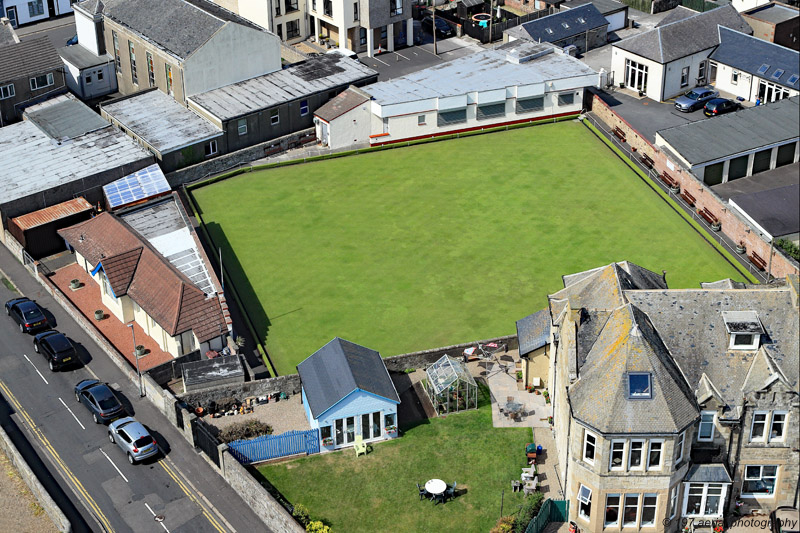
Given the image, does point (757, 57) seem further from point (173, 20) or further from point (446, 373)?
point (173, 20)

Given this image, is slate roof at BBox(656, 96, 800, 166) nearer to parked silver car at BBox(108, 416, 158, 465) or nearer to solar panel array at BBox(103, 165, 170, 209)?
solar panel array at BBox(103, 165, 170, 209)

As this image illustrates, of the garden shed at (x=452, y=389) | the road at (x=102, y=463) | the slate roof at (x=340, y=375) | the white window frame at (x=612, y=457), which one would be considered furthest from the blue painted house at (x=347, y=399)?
the white window frame at (x=612, y=457)

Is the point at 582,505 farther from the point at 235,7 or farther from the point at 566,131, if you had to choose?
the point at 235,7

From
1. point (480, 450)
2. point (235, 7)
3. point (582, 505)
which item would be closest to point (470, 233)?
point (480, 450)

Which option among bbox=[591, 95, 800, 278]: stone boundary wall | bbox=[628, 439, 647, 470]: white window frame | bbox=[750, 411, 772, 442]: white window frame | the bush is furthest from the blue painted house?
bbox=[591, 95, 800, 278]: stone boundary wall

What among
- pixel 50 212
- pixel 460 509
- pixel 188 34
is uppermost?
pixel 188 34

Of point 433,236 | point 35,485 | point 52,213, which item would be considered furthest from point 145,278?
point 433,236

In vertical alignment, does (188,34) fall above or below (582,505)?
above
